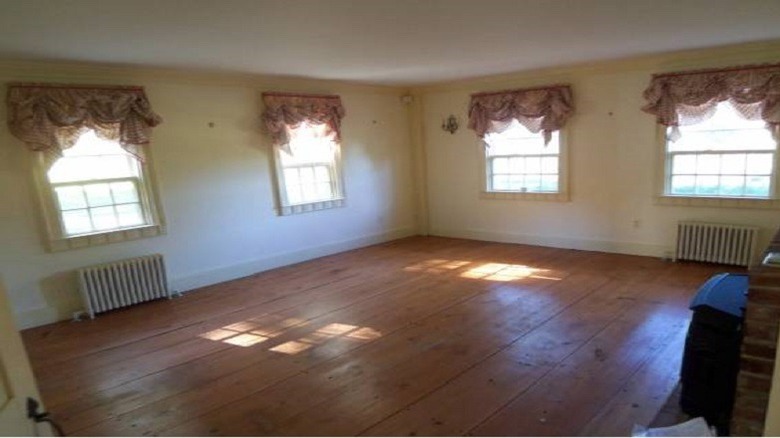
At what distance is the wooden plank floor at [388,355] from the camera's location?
2.43 m

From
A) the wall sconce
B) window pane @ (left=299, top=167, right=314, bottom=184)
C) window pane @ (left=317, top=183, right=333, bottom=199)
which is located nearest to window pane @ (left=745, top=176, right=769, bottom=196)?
the wall sconce

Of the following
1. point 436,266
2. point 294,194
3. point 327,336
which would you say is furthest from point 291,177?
point 327,336

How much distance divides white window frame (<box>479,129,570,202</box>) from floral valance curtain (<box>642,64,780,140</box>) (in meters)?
1.00

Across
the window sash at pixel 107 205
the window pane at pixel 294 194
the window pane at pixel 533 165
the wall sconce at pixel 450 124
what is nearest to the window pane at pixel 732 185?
the window pane at pixel 533 165

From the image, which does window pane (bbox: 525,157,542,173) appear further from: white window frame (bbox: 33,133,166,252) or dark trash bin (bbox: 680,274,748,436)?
white window frame (bbox: 33,133,166,252)

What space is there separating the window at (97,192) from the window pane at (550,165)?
15.2 ft

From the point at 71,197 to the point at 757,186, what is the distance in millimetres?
6685

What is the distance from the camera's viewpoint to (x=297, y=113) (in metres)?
5.46

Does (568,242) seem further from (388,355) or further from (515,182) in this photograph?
(388,355)

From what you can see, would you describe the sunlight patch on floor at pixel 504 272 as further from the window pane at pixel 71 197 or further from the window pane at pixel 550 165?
the window pane at pixel 71 197

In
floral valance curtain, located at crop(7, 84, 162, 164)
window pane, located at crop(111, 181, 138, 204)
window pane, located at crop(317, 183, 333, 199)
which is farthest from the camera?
window pane, located at crop(317, 183, 333, 199)

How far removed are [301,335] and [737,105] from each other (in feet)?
15.2

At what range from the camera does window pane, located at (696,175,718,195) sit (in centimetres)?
477

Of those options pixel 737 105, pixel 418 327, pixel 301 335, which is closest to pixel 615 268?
pixel 737 105
